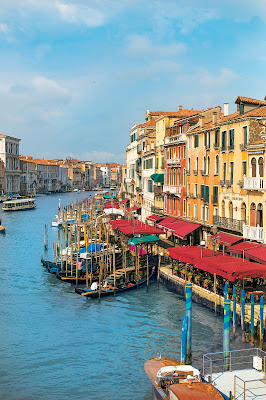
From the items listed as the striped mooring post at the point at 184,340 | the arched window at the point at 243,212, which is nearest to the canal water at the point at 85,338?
the striped mooring post at the point at 184,340

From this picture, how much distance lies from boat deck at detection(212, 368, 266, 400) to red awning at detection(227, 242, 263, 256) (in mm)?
8104

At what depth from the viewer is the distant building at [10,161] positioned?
98.9 m

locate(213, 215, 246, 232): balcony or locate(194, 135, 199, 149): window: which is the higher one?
locate(194, 135, 199, 149): window

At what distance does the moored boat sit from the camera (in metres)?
9.53

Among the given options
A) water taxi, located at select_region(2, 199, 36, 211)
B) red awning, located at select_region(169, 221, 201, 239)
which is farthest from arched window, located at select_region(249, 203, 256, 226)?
water taxi, located at select_region(2, 199, 36, 211)

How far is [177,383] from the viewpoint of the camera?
10.7 metres

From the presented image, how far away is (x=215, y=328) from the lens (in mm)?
16453

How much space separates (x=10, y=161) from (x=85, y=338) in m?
91.6

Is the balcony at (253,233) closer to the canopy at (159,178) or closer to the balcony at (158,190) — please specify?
the canopy at (159,178)

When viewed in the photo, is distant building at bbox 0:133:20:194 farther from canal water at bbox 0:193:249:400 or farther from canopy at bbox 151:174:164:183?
canal water at bbox 0:193:249:400

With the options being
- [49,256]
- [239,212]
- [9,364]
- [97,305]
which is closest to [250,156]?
[239,212]

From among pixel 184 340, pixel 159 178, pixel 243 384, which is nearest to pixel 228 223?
pixel 184 340

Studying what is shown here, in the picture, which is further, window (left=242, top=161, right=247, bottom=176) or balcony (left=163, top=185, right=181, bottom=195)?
balcony (left=163, top=185, right=181, bottom=195)

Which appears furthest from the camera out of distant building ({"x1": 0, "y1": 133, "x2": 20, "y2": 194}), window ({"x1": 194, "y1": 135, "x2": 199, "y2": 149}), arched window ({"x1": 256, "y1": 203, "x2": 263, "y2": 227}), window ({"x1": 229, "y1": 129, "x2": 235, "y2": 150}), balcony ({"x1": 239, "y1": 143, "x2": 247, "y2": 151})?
distant building ({"x1": 0, "y1": 133, "x2": 20, "y2": 194})
